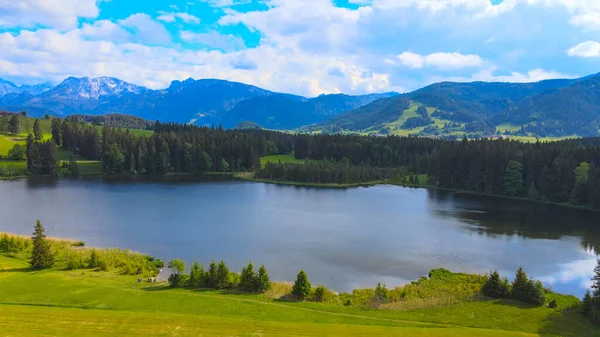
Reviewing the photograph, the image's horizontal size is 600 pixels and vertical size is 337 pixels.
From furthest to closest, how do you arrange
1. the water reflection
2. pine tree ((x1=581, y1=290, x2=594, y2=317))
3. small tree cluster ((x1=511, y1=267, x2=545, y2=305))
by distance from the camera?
the water reflection < small tree cluster ((x1=511, y1=267, x2=545, y2=305)) < pine tree ((x1=581, y1=290, x2=594, y2=317))

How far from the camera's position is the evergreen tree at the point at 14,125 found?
634 ft

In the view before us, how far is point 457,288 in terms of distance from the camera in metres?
46.0

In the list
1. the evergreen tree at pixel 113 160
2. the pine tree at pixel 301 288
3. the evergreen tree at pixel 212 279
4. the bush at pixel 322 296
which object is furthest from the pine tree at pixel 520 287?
the evergreen tree at pixel 113 160

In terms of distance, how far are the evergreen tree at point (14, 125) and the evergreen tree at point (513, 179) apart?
671 feet

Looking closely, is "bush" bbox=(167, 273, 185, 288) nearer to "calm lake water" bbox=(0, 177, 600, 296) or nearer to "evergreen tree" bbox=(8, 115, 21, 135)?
"calm lake water" bbox=(0, 177, 600, 296)

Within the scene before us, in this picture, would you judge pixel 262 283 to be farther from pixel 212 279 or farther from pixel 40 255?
pixel 40 255

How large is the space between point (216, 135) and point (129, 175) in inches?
1795

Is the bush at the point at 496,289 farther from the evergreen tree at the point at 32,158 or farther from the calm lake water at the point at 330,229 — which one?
the evergreen tree at the point at 32,158

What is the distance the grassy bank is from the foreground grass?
0.26 feet

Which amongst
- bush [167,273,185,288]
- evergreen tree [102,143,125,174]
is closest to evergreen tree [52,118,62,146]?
evergreen tree [102,143,125,174]

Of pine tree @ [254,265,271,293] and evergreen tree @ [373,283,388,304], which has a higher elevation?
pine tree @ [254,265,271,293]

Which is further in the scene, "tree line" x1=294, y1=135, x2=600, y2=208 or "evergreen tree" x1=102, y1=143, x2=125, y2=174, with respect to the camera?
"evergreen tree" x1=102, y1=143, x2=125, y2=174

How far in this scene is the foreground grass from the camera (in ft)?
Answer: 103

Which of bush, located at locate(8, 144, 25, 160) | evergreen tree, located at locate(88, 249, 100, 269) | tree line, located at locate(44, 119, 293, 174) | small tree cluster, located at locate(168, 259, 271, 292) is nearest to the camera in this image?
small tree cluster, located at locate(168, 259, 271, 292)
